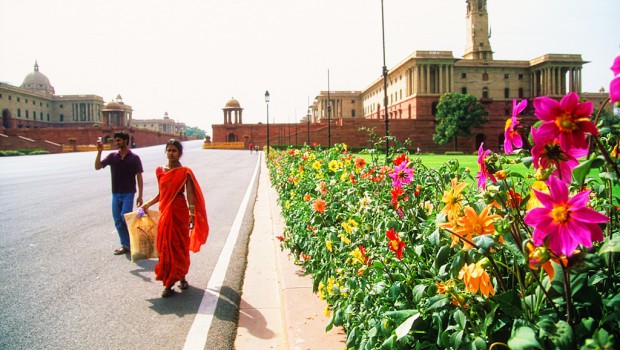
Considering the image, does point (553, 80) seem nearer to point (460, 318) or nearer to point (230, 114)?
point (230, 114)

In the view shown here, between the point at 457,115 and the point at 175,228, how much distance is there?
51.6 meters

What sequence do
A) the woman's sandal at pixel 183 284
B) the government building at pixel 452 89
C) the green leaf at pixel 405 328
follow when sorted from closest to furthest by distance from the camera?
the green leaf at pixel 405 328 < the woman's sandal at pixel 183 284 < the government building at pixel 452 89

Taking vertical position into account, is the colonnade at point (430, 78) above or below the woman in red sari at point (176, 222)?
above

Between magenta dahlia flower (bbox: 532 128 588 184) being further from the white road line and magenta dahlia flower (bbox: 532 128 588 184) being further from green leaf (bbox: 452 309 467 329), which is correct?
the white road line

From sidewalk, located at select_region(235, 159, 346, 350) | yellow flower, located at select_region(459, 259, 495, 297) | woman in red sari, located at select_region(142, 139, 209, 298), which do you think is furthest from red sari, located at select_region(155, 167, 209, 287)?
yellow flower, located at select_region(459, 259, 495, 297)

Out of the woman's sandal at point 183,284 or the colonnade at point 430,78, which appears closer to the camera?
the woman's sandal at point 183,284

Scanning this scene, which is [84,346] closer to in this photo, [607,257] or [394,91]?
[607,257]

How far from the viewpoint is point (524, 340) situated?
118 centimetres

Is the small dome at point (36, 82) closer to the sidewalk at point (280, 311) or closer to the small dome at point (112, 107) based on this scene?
the small dome at point (112, 107)

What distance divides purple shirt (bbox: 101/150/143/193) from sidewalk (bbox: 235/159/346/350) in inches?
73.9

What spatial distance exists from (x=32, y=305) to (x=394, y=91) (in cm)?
6729

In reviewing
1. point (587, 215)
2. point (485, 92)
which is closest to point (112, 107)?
point (485, 92)

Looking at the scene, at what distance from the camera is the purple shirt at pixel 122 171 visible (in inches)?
240

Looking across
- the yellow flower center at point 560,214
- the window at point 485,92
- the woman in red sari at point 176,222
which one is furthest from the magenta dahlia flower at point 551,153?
the window at point 485,92
